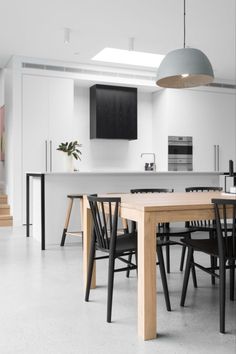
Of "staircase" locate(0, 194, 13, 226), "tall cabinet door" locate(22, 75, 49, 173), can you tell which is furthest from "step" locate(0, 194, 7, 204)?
"tall cabinet door" locate(22, 75, 49, 173)

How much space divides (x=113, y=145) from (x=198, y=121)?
1860mm

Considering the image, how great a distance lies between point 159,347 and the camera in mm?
2207

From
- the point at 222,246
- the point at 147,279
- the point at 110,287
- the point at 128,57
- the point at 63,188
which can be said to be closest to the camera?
the point at 147,279

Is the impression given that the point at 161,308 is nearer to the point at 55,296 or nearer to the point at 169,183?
the point at 55,296

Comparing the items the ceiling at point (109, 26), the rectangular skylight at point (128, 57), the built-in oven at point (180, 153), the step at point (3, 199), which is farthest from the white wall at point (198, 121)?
the step at point (3, 199)

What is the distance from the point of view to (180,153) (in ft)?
27.3

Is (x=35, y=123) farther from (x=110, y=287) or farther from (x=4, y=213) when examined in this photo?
(x=110, y=287)

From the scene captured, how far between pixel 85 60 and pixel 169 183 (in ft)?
9.69

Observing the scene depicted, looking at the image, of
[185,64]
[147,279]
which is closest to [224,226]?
[147,279]

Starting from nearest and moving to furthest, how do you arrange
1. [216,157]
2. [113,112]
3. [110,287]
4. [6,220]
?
[110,287] → [6,220] → [113,112] → [216,157]

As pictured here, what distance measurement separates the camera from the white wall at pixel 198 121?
834 centimetres

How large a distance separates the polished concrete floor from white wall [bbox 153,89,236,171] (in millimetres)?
4827

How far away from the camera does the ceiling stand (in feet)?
16.5

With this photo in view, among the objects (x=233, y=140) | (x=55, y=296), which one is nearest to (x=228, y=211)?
(x=55, y=296)
